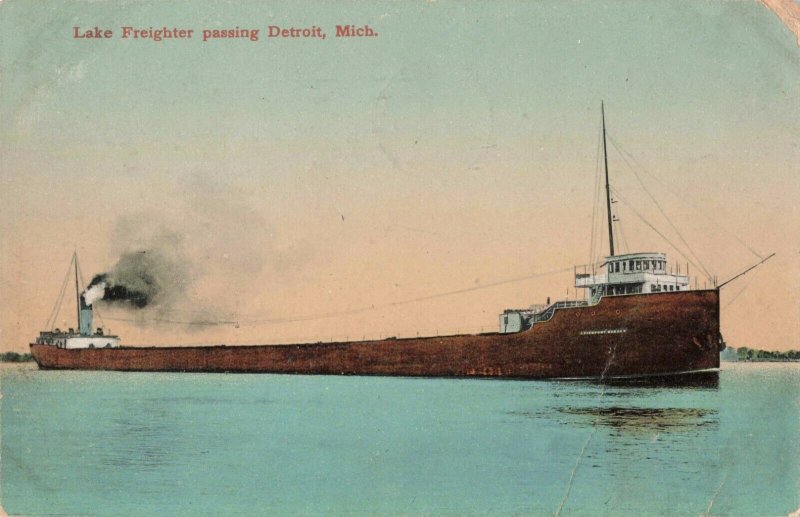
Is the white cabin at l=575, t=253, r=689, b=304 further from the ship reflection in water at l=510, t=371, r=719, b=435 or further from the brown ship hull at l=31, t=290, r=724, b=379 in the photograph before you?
the ship reflection in water at l=510, t=371, r=719, b=435

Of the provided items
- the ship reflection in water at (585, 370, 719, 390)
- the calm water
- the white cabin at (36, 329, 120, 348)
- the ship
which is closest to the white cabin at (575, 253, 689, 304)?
the ship

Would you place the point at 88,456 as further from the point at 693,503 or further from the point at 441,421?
the point at 693,503

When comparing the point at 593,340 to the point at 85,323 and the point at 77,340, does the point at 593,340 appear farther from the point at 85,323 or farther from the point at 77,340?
the point at 77,340

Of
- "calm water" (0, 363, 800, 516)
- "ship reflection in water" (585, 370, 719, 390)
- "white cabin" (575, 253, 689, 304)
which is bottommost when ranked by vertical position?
"calm water" (0, 363, 800, 516)

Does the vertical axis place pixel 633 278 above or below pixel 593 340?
above

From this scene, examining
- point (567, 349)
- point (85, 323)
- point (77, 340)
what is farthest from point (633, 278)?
point (77, 340)

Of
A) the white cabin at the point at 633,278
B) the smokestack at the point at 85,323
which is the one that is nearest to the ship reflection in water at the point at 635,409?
the white cabin at the point at 633,278
